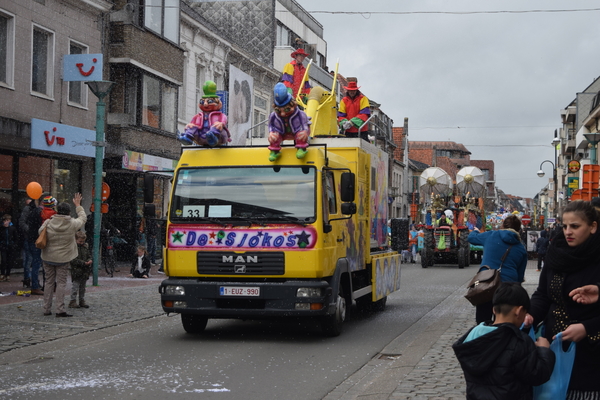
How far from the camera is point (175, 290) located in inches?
418

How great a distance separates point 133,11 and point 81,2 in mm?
2239

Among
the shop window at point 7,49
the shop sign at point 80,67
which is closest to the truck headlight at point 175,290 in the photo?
the shop window at point 7,49

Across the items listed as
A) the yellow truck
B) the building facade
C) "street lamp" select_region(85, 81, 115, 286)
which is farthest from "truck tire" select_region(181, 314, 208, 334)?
the building facade

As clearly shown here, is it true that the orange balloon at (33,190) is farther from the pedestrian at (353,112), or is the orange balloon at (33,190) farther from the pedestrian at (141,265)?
the pedestrian at (353,112)

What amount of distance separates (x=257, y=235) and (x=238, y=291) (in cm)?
72

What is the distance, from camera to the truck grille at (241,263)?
1033 cm

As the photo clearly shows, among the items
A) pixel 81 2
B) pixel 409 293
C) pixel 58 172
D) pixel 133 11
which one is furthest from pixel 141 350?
pixel 133 11

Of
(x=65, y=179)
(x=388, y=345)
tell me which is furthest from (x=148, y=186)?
(x=65, y=179)

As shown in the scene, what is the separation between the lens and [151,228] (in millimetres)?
24812

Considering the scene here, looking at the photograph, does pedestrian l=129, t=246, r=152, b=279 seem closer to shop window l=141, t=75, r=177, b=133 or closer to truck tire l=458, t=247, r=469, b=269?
shop window l=141, t=75, r=177, b=133

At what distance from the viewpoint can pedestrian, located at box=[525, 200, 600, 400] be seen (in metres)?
4.16

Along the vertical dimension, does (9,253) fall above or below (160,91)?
below

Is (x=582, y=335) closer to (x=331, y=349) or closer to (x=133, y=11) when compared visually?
(x=331, y=349)

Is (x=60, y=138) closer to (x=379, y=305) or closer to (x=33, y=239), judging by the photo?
(x=33, y=239)
